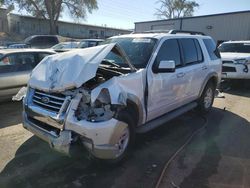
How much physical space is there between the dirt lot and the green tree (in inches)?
1432

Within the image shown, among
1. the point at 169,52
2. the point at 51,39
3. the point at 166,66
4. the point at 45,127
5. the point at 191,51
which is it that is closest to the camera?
the point at 45,127

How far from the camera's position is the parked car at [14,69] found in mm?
6391

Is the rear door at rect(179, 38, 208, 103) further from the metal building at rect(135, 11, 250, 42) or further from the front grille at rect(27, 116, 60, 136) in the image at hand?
the metal building at rect(135, 11, 250, 42)

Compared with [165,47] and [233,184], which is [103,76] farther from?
[233,184]

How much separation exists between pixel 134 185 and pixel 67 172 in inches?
38.5

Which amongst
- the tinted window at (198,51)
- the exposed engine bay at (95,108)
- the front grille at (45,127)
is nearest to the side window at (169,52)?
the tinted window at (198,51)

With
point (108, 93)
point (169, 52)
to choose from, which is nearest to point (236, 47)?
point (169, 52)

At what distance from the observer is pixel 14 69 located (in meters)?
6.74

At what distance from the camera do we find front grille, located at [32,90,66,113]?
142 inches

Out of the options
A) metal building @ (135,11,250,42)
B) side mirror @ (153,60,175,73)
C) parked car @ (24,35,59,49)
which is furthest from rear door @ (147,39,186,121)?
metal building @ (135,11,250,42)

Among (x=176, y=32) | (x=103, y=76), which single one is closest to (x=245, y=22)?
(x=176, y=32)

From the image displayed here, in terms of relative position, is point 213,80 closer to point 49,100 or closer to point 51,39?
point 49,100

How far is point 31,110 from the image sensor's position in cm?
393

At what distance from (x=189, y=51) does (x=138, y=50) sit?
1.45 metres
